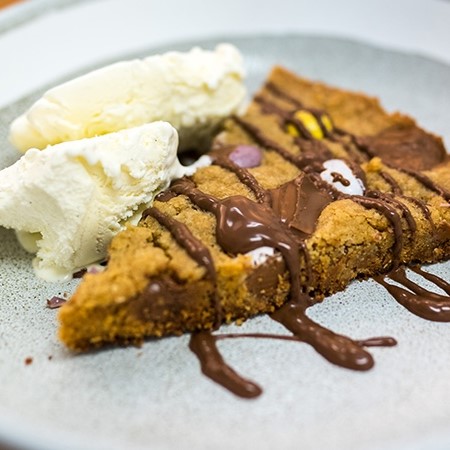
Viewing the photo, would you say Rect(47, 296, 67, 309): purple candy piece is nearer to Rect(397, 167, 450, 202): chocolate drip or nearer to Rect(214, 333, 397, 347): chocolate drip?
Rect(214, 333, 397, 347): chocolate drip

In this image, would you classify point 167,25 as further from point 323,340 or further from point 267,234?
point 323,340

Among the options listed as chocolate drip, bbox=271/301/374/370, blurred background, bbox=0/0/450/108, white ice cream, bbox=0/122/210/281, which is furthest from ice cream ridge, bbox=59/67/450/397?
Answer: blurred background, bbox=0/0/450/108

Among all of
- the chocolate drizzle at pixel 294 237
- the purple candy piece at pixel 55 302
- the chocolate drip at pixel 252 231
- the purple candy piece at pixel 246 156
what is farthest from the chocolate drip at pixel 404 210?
the purple candy piece at pixel 55 302

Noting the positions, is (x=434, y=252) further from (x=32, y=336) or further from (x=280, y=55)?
(x=280, y=55)

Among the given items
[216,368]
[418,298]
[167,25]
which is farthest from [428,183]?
[167,25]

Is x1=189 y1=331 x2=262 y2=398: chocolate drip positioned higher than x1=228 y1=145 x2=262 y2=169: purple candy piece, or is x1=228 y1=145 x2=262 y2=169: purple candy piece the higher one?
x1=228 y1=145 x2=262 y2=169: purple candy piece

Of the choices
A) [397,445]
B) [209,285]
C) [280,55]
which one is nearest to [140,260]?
[209,285]
